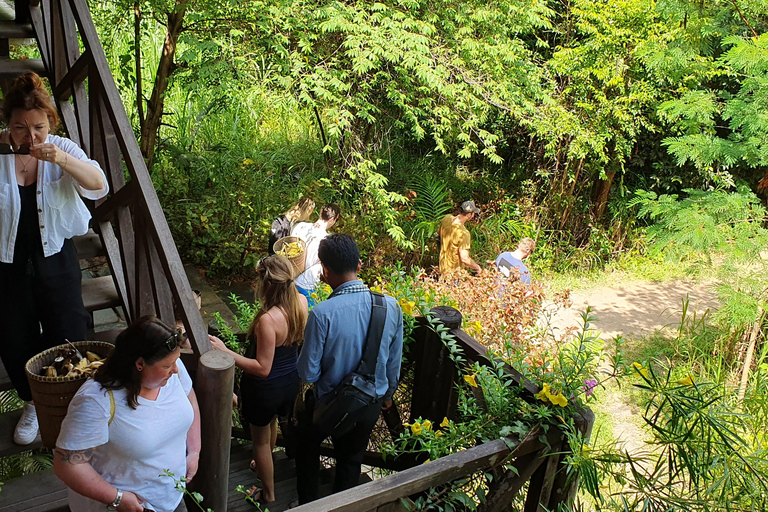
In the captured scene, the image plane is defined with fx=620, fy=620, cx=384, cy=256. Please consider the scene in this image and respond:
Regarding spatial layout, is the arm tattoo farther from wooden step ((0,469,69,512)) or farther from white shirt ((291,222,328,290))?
white shirt ((291,222,328,290))

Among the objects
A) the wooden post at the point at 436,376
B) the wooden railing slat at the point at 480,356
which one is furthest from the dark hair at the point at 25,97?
the wooden railing slat at the point at 480,356

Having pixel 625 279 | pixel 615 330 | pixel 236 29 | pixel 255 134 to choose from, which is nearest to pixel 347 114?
pixel 236 29

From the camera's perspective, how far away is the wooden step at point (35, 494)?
261 cm

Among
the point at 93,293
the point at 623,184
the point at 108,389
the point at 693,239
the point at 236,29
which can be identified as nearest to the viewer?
the point at 108,389

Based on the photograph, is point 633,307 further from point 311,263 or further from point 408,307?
point 408,307

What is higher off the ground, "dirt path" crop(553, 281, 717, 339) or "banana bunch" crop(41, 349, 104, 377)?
"banana bunch" crop(41, 349, 104, 377)

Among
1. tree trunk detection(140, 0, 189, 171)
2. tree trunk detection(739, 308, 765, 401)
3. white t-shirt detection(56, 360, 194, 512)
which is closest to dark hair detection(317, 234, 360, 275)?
white t-shirt detection(56, 360, 194, 512)

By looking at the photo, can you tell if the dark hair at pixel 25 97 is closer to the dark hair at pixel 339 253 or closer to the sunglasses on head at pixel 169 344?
the sunglasses on head at pixel 169 344

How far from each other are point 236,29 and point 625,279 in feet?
21.9

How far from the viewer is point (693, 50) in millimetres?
6477

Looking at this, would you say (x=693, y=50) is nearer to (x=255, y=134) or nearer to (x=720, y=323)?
(x=720, y=323)

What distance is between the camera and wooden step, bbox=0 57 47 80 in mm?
3777

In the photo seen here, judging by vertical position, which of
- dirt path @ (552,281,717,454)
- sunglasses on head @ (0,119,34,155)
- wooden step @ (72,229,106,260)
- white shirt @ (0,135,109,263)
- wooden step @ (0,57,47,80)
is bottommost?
dirt path @ (552,281,717,454)

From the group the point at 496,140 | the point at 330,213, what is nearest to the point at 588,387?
the point at 330,213
